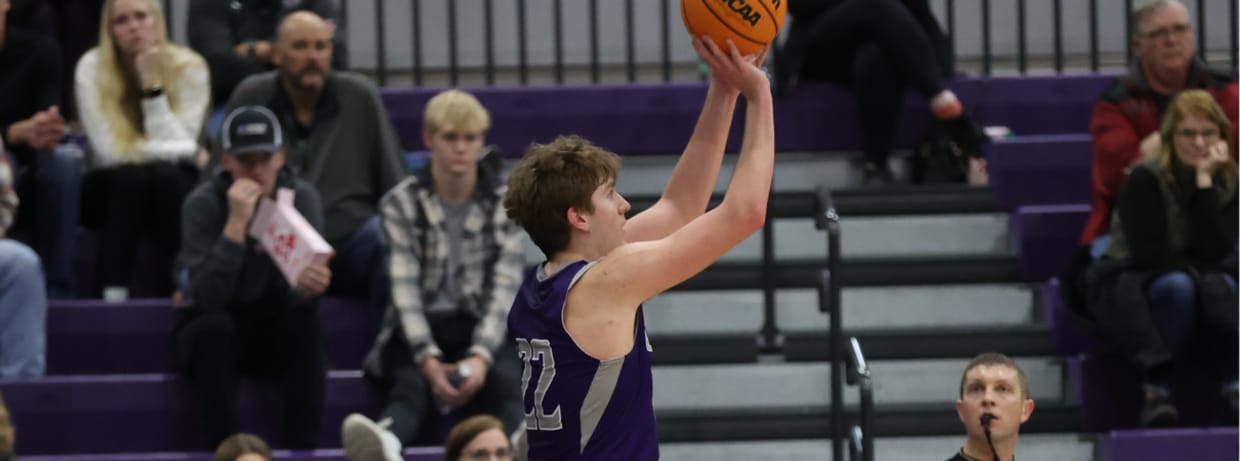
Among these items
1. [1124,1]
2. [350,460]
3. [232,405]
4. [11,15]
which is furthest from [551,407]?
[1124,1]

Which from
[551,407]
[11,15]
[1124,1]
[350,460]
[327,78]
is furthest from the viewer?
[1124,1]

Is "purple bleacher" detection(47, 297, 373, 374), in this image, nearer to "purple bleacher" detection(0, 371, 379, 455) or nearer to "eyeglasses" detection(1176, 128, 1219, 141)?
"purple bleacher" detection(0, 371, 379, 455)

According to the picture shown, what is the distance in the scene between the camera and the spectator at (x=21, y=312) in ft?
24.6

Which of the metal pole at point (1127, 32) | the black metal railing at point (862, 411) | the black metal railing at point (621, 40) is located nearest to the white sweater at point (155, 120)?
the black metal railing at point (621, 40)

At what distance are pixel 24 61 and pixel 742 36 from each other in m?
4.86

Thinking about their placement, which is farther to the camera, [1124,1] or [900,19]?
[1124,1]

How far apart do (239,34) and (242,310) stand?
198 cm

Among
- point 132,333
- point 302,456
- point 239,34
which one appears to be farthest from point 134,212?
point 302,456

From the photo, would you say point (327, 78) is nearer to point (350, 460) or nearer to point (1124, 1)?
point (350, 460)

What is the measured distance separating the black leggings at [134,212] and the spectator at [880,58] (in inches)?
98.9

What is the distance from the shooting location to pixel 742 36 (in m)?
4.39

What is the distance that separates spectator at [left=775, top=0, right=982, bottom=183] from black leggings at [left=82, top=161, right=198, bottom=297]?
251 centimetres

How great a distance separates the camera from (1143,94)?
26.1 feet

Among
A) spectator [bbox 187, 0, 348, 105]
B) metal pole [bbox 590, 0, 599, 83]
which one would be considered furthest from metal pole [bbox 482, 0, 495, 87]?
spectator [bbox 187, 0, 348, 105]
